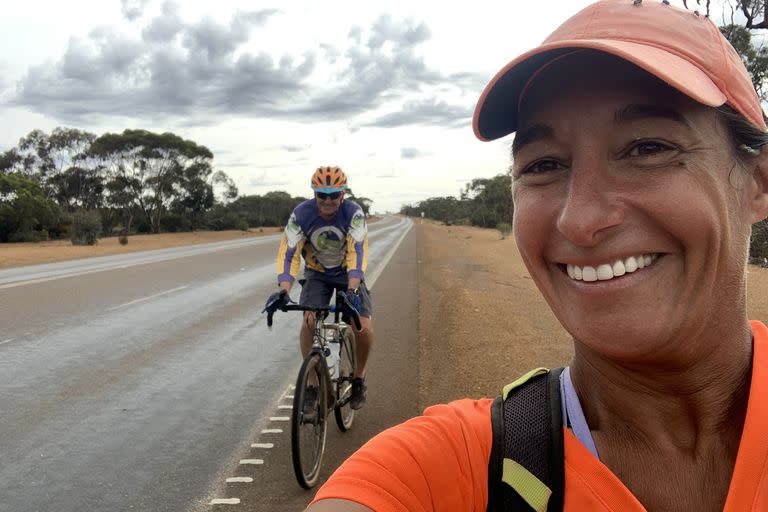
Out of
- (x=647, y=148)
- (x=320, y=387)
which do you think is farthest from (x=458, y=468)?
(x=320, y=387)

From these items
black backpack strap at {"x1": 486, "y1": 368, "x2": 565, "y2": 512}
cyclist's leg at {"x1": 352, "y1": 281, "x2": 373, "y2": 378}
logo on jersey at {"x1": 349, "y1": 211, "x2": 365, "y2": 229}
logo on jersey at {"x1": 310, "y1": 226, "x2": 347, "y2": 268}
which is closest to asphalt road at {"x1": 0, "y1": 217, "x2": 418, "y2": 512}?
cyclist's leg at {"x1": 352, "y1": 281, "x2": 373, "y2": 378}

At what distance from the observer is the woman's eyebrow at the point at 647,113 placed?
1144 mm

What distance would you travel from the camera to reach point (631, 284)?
1.14 m

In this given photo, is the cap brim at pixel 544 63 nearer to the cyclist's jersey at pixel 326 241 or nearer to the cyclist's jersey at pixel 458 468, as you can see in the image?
the cyclist's jersey at pixel 458 468

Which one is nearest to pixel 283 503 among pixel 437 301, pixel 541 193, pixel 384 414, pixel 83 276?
pixel 384 414

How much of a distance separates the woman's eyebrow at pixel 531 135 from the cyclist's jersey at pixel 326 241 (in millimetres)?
3436

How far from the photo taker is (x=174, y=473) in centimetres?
406

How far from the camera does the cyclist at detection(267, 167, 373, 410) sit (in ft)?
15.5

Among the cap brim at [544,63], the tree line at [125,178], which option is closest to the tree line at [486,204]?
the tree line at [125,178]

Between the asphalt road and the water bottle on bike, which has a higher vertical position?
the water bottle on bike

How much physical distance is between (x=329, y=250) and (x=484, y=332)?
438 cm

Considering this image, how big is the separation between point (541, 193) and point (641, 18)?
39 centimetres

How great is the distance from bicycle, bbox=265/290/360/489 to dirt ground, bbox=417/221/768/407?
99 centimetres

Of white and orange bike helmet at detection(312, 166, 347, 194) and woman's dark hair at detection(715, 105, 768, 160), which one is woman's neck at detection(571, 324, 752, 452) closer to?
woman's dark hair at detection(715, 105, 768, 160)
